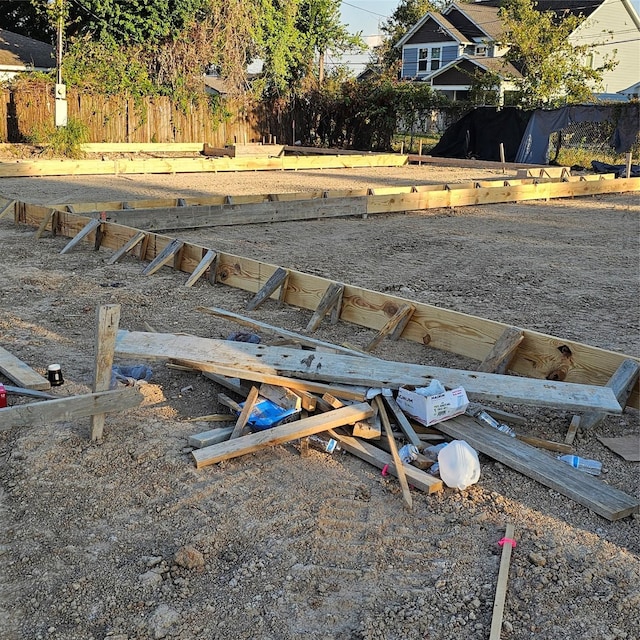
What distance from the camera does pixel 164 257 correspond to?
290 inches

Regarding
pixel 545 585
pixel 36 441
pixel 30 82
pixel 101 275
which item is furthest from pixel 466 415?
pixel 30 82

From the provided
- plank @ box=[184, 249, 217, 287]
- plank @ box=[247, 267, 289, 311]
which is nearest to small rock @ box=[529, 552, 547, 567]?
plank @ box=[247, 267, 289, 311]

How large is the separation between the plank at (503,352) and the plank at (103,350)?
2.29 m

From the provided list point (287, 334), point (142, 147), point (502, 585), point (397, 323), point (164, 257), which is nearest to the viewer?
point (502, 585)

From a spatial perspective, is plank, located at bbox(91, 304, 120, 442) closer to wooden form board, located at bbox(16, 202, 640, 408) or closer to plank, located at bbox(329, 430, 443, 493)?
plank, located at bbox(329, 430, 443, 493)

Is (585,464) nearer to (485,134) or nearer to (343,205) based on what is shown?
(343,205)

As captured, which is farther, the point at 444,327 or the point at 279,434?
the point at 444,327

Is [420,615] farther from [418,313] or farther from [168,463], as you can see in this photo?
[418,313]

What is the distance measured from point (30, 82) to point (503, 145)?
14.7 meters

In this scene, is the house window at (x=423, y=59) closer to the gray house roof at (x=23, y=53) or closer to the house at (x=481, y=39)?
the house at (x=481, y=39)

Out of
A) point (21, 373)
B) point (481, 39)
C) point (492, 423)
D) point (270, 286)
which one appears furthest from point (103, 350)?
point (481, 39)

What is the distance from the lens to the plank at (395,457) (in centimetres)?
320

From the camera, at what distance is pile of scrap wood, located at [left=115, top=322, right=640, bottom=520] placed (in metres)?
3.42

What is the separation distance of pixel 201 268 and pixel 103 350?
3369 mm
